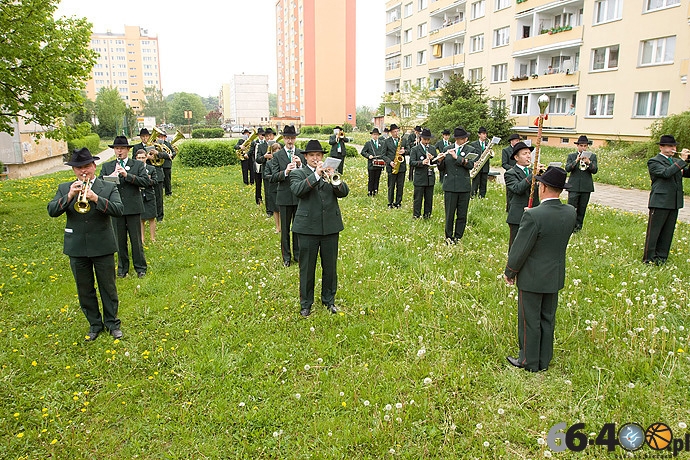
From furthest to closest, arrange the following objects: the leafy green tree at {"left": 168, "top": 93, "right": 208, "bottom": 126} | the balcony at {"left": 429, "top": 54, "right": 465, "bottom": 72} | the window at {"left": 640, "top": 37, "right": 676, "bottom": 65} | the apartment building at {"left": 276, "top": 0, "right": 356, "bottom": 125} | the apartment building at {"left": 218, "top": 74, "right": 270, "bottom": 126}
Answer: the leafy green tree at {"left": 168, "top": 93, "right": 208, "bottom": 126}
the apartment building at {"left": 218, "top": 74, "right": 270, "bottom": 126}
the apartment building at {"left": 276, "top": 0, "right": 356, "bottom": 125}
the balcony at {"left": 429, "top": 54, "right": 465, "bottom": 72}
the window at {"left": 640, "top": 37, "right": 676, "bottom": 65}

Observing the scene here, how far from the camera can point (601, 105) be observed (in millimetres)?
29312

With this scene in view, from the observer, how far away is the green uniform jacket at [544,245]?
520cm

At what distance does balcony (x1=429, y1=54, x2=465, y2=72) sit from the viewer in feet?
146

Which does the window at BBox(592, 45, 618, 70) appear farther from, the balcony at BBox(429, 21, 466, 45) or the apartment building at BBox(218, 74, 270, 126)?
the apartment building at BBox(218, 74, 270, 126)

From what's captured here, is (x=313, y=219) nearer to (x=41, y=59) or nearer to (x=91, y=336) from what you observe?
(x=91, y=336)

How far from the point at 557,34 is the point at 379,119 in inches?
763

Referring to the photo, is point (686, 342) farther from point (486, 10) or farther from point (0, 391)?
point (486, 10)

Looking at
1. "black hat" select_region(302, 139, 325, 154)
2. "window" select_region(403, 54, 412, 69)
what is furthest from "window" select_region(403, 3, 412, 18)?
"black hat" select_region(302, 139, 325, 154)

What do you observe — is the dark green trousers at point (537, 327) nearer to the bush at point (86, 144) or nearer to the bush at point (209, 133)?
the bush at point (86, 144)

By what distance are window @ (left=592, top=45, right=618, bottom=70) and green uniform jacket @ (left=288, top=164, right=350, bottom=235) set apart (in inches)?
1100

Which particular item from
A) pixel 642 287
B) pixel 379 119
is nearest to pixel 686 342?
pixel 642 287

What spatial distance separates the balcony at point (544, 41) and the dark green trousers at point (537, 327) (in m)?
30.3

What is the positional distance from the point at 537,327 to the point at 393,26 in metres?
59.5

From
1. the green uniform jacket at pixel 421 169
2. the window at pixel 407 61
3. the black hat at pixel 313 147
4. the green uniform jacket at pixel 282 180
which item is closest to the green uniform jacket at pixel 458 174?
the green uniform jacket at pixel 421 169
